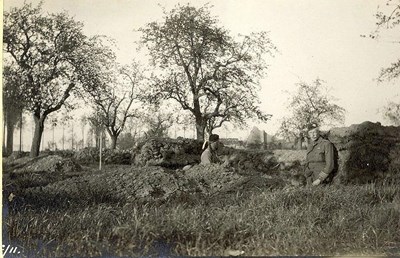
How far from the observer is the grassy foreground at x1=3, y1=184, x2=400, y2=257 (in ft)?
12.3

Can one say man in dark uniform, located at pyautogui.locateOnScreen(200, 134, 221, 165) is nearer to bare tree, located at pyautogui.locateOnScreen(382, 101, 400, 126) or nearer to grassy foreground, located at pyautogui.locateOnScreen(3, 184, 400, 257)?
grassy foreground, located at pyautogui.locateOnScreen(3, 184, 400, 257)

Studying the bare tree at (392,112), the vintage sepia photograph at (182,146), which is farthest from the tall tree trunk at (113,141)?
the bare tree at (392,112)

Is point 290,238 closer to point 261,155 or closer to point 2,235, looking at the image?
point 2,235

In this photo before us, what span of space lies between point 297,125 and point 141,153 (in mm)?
4046

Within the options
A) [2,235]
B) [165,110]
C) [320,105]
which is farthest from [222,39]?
[2,235]

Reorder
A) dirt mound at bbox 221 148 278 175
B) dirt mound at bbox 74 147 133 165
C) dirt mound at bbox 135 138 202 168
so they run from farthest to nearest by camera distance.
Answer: dirt mound at bbox 221 148 278 175, dirt mound at bbox 74 147 133 165, dirt mound at bbox 135 138 202 168

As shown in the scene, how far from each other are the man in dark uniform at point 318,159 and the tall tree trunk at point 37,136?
3.64 meters

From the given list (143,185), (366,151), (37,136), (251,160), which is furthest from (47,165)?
(366,151)

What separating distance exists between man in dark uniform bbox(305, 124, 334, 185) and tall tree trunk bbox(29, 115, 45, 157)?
3.64 meters

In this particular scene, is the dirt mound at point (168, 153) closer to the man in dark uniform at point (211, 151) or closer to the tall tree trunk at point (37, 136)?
the man in dark uniform at point (211, 151)

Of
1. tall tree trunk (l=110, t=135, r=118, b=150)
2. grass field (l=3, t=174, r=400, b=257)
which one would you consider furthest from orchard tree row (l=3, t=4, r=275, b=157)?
grass field (l=3, t=174, r=400, b=257)

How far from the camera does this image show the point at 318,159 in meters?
5.18

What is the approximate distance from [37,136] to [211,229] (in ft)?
10.1

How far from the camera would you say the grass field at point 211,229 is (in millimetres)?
3742
